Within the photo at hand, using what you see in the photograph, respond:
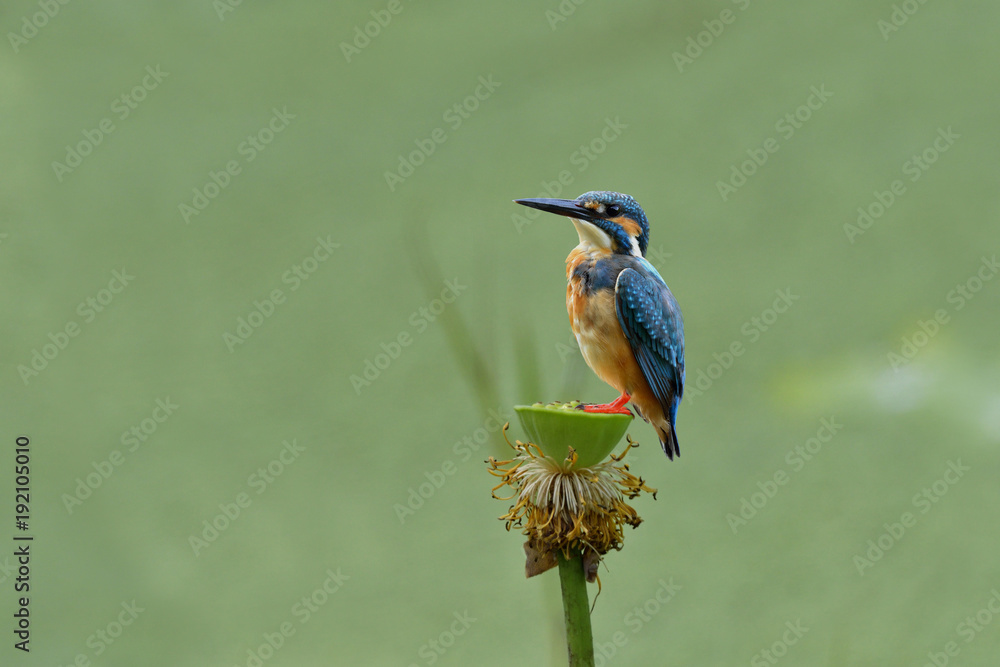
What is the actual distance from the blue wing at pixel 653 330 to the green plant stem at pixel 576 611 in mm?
251

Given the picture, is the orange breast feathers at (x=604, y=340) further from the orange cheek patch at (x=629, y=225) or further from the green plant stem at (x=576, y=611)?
the green plant stem at (x=576, y=611)

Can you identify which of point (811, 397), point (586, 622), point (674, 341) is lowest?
point (586, 622)

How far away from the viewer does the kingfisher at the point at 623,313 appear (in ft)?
3.65

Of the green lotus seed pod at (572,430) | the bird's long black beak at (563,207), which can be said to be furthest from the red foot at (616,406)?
the bird's long black beak at (563,207)

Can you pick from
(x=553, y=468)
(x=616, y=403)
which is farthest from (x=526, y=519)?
(x=616, y=403)

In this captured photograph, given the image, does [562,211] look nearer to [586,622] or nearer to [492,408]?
[492,408]

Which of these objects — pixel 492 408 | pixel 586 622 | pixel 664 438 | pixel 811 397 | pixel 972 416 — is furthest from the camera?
pixel 811 397

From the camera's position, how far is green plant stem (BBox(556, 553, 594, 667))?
93 centimetres

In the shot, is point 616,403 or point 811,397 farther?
point 811,397

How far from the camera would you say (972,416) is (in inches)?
72.2

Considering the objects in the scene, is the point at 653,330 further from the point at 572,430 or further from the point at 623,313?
the point at 572,430

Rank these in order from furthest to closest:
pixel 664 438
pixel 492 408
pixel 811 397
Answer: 1. pixel 811 397
2. pixel 664 438
3. pixel 492 408

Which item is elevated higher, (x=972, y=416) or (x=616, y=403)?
(x=972, y=416)

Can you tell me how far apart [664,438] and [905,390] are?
40.1 inches
